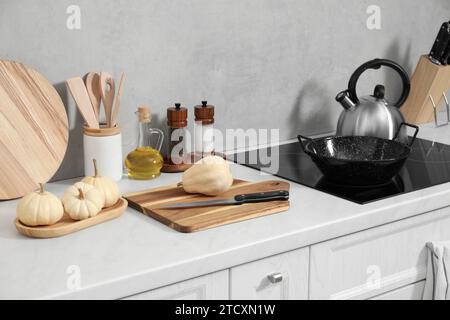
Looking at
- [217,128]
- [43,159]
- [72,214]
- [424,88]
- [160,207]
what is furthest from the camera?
[424,88]

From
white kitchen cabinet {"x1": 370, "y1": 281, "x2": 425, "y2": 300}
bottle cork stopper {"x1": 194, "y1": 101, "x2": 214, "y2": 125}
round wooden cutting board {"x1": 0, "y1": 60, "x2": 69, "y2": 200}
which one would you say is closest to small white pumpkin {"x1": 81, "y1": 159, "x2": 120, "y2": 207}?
round wooden cutting board {"x1": 0, "y1": 60, "x2": 69, "y2": 200}

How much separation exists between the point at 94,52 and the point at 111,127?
0.19m

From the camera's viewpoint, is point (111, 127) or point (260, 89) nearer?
point (111, 127)

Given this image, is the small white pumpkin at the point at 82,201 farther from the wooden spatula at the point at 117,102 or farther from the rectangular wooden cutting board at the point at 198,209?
the wooden spatula at the point at 117,102

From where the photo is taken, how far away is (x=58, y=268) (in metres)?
1.22

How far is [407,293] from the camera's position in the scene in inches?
66.2

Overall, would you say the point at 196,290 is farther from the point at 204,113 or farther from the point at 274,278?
the point at 204,113

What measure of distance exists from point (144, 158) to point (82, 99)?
0.22 metres


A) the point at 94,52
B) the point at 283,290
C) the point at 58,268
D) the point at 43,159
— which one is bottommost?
the point at 283,290

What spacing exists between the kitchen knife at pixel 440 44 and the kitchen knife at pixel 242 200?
1021 mm

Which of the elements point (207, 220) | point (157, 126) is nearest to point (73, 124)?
point (157, 126)

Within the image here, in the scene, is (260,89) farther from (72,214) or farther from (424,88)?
(72,214)

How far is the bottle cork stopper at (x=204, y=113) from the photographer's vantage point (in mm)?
1854

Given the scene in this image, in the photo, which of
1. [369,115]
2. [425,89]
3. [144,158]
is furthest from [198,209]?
[425,89]
